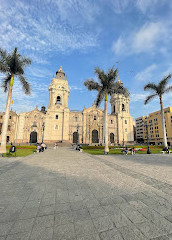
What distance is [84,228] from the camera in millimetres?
2092

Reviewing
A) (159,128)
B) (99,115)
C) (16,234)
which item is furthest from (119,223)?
(159,128)

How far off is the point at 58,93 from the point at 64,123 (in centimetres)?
1188

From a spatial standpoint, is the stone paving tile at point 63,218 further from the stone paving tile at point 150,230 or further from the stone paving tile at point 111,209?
the stone paving tile at point 150,230

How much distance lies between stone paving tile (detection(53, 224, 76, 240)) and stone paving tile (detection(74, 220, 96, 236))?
0.08 meters

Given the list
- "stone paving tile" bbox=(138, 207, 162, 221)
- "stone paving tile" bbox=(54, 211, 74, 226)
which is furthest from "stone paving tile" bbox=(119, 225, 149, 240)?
"stone paving tile" bbox=(54, 211, 74, 226)

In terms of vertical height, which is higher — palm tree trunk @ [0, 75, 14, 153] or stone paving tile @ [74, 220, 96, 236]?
palm tree trunk @ [0, 75, 14, 153]

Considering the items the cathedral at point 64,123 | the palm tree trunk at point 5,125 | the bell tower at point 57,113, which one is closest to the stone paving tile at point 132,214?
the palm tree trunk at point 5,125

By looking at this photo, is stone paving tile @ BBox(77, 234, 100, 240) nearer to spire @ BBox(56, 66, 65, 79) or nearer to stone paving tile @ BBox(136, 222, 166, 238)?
stone paving tile @ BBox(136, 222, 166, 238)

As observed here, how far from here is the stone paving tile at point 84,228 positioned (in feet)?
6.51

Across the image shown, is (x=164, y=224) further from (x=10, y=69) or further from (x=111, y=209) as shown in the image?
(x=10, y=69)

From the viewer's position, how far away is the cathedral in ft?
132

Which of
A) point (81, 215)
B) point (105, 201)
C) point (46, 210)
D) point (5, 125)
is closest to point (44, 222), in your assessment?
point (46, 210)

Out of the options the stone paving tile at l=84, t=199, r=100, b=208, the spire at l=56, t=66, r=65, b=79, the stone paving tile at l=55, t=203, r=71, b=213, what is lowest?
the stone paving tile at l=84, t=199, r=100, b=208

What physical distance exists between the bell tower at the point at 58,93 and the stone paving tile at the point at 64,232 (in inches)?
1676
